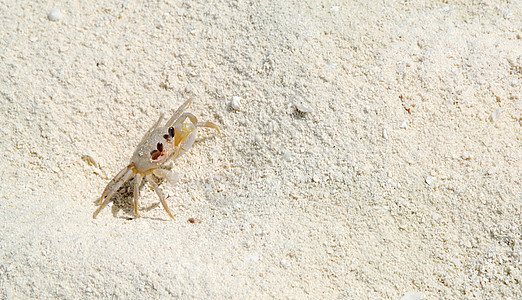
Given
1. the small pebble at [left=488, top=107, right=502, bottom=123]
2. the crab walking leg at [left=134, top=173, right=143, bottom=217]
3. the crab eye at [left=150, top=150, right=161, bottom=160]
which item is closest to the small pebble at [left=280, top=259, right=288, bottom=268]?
the crab walking leg at [left=134, top=173, right=143, bottom=217]

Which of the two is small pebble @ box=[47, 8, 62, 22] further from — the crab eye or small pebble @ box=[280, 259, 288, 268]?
small pebble @ box=[280, 259, 288, 268]

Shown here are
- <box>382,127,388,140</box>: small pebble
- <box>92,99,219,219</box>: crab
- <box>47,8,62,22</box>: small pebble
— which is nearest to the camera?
<box>382,127,388,140</box>: small pebble

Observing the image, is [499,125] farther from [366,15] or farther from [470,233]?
[366,15]

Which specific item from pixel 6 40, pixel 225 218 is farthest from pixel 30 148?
pixel 225 218

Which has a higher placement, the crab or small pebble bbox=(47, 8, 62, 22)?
small pebble bbox=(47, 8, 62, 22)

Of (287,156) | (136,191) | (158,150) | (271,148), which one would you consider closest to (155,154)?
(158,150)

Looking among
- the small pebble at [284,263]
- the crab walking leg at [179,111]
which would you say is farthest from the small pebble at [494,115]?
the crab walking leg at [179,111]
